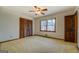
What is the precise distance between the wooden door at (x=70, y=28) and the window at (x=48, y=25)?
→ 34 cm

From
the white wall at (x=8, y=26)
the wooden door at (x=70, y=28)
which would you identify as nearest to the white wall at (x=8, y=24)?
the white wall at (x=8, y=26)

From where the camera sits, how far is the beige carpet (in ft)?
6.86

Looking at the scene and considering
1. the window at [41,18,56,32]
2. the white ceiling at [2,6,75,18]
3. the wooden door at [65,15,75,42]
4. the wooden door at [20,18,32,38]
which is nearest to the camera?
the white ceiling at [2,6,75,18]

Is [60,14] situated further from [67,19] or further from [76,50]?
[76,50]

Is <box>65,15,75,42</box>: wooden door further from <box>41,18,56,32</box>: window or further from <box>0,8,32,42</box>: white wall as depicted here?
<box>0,8,32,42</box>: white wall

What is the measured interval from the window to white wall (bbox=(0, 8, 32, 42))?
726 millimetres

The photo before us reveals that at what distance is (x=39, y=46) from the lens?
2342 mm

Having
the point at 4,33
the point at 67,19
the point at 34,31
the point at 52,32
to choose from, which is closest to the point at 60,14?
the point at 67,19

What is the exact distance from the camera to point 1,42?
6.90ft

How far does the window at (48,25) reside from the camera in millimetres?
2222

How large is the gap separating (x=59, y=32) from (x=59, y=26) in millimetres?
163

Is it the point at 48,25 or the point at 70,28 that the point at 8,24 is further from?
the point at 70,28

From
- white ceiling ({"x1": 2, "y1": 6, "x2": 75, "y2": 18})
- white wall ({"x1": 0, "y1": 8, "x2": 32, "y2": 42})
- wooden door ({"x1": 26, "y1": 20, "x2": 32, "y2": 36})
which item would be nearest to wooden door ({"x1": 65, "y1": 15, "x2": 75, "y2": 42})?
white ceiling ({"x1": 2, "y1": 6, "x2": 75, "y2": 18})

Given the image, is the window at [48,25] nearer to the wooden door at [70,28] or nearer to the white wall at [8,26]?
the wooden door at [70,28]
